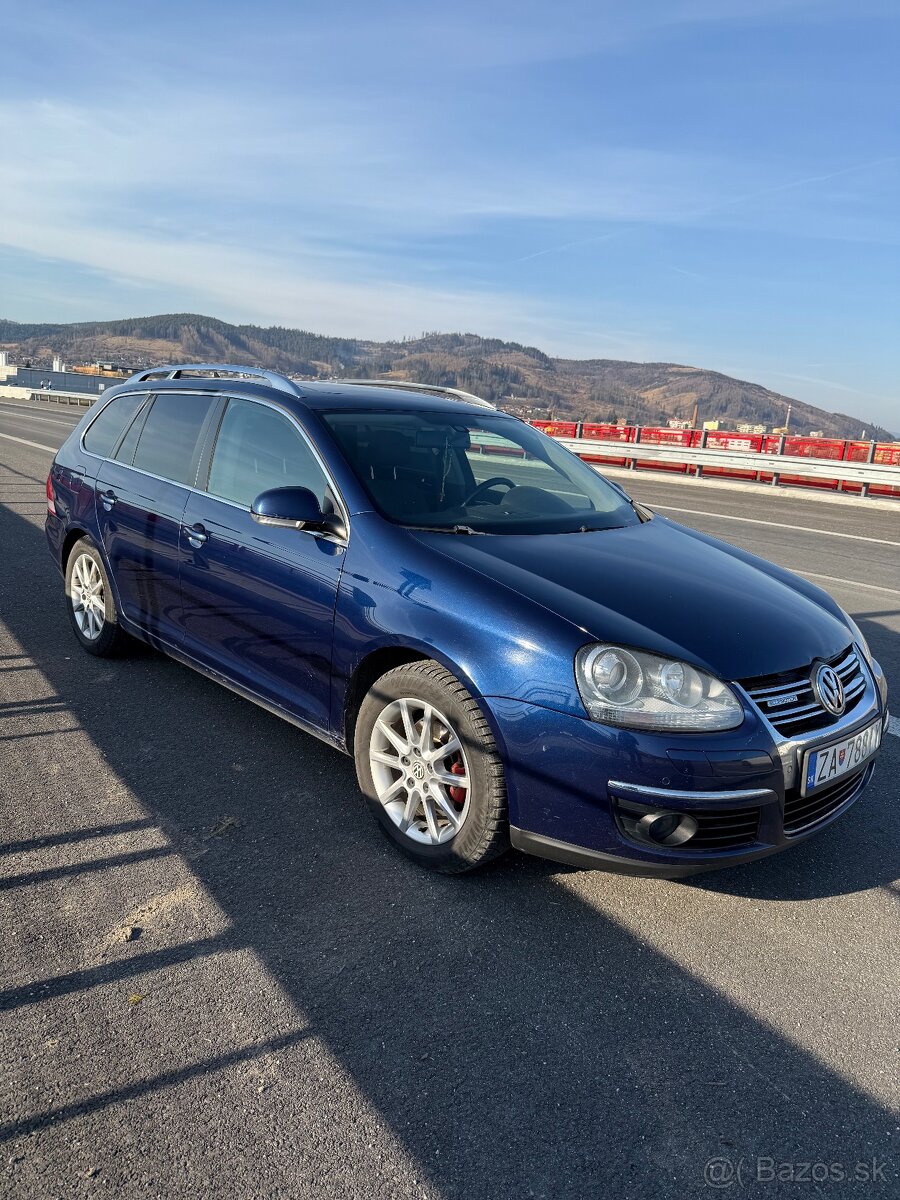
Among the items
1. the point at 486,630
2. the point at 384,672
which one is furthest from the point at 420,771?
the point at 486,630

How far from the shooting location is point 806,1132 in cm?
213

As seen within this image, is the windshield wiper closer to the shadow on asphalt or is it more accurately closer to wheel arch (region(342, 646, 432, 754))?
wheel arch (region(342, 646, 432, 754))

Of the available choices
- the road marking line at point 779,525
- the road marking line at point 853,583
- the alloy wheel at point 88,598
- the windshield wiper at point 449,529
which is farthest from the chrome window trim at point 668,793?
the road marking line at point 779,525

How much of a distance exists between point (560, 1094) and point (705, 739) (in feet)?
3.53

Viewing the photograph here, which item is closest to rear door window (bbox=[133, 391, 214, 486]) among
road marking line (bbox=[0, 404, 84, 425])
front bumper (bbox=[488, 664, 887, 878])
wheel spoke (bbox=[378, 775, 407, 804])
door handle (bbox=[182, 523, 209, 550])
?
door handle (bbox=[182, 523, 209, 550])

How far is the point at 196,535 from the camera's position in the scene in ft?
13.8

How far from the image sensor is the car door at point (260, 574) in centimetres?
356

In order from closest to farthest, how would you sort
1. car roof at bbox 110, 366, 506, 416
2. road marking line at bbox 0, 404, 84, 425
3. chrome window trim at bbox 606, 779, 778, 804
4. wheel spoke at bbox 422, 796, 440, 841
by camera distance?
chrome window trim at bbox 606, 779, 778, 804
wheel spoke at bbox 422, 796, 440, 841
car roof at bbox 110, 366, 506, 416
road marking line at bbox 0, 404, 84, 425

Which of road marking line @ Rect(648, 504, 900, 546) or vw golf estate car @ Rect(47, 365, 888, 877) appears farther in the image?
road marking line @ Rect(648, 504, 900, 546)

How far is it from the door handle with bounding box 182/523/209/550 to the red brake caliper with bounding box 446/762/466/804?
1748 mm

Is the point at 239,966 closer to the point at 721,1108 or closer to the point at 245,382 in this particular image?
the point at 721,1108

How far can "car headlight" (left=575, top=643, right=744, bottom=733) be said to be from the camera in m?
2.74

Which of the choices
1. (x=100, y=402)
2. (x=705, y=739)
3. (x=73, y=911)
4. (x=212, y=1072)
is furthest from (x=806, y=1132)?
(x=100, y=402)

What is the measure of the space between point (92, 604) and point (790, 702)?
4.06 m
